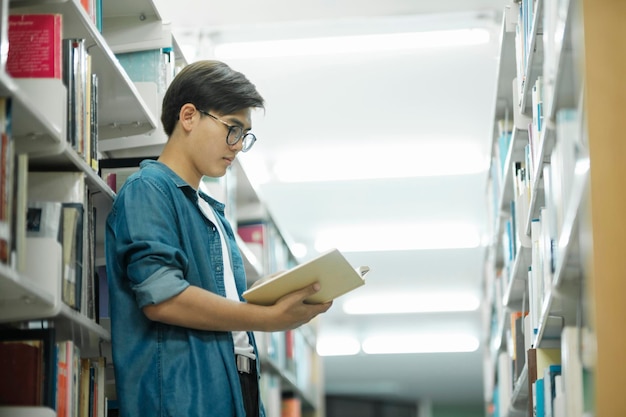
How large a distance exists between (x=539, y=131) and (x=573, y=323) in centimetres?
64

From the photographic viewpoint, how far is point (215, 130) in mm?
2473

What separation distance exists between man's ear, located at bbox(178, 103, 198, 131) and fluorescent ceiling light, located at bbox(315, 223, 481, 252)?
18.1ft

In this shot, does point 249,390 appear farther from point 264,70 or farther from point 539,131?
point 264,70

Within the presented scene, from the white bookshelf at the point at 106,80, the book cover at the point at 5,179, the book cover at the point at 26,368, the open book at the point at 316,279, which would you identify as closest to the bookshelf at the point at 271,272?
the white bookshelf at the point at 106,80

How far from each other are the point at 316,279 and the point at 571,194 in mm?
573

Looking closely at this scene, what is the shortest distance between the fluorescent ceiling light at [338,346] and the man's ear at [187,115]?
787cm

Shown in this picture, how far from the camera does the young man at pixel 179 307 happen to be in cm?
220

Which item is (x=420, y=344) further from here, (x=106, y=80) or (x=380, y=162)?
(x=106, y=80)

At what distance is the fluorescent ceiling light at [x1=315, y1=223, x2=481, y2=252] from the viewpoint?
26.2ft

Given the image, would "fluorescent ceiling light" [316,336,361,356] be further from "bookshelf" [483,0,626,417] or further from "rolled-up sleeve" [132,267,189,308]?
"rolled-up sleeve" [132,267,189,308]

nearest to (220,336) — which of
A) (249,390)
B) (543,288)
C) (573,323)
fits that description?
(249,390)

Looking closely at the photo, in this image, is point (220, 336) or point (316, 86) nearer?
point (220, 336)

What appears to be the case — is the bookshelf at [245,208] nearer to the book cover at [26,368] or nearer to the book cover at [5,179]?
the book cover at [26,368]

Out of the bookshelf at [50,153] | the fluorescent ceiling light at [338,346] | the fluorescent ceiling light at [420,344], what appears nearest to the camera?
the bookshelf at [50,153]
